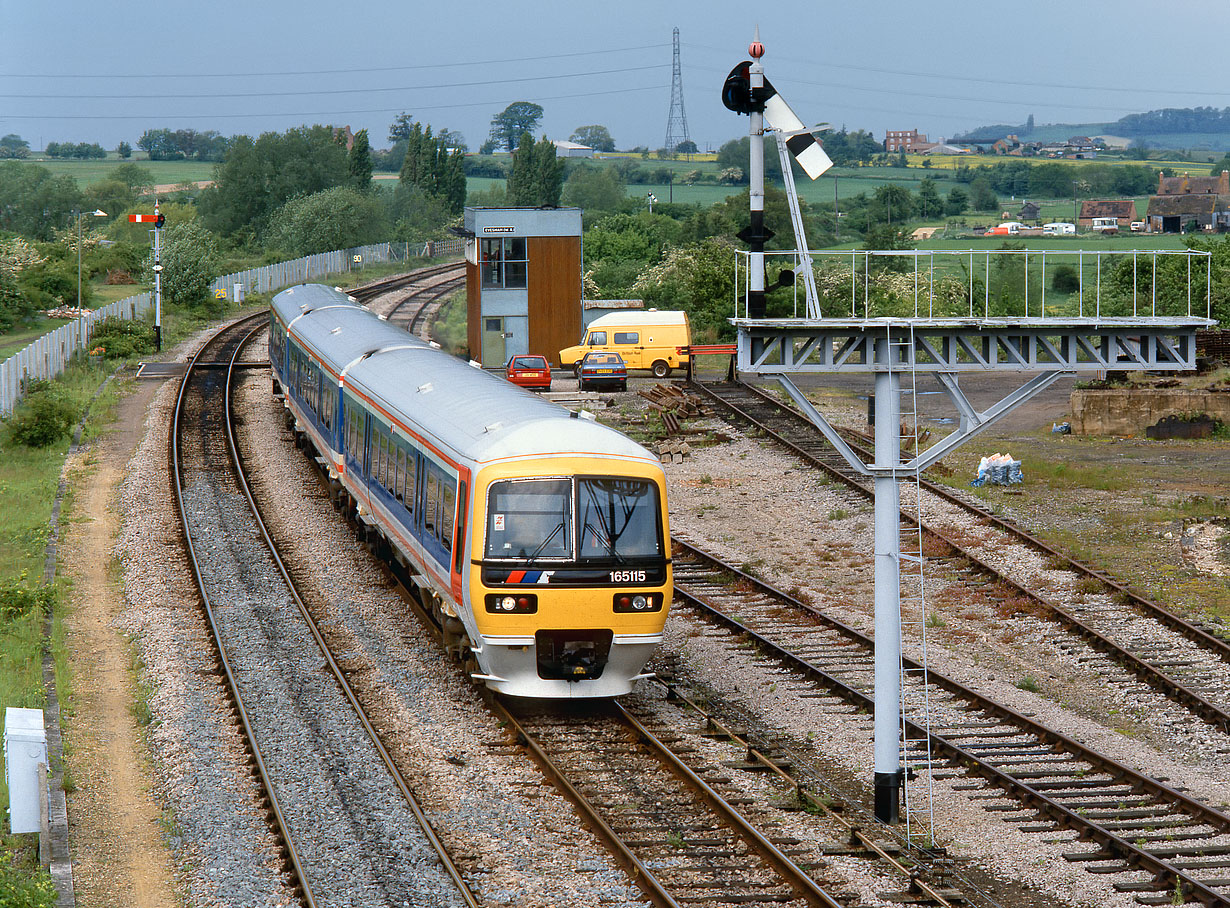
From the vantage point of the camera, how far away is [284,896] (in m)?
10.5

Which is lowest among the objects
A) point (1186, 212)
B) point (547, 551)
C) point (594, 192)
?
point (547, 551)

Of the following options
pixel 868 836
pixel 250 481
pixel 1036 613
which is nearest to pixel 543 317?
pixel 250 481

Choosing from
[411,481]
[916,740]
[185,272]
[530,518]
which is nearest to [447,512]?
[530,518]

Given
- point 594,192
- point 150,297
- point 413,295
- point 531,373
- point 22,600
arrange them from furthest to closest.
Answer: point 594,192 < point 413,295 < point 150,297 < point 531,373 < point 22,600

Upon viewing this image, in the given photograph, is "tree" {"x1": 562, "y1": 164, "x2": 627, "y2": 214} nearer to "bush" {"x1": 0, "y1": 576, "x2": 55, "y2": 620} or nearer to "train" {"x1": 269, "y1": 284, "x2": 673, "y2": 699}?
"bush" {"x1": 0, "y1": 576, "x2": 55, "y2": 620}

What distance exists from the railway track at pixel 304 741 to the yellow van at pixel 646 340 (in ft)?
66.5

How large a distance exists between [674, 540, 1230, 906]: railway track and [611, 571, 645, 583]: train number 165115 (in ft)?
10.7

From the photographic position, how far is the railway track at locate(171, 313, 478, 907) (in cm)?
1082

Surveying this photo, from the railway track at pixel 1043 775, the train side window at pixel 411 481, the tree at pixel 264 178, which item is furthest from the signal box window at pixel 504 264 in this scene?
the tree at pixel 264 178

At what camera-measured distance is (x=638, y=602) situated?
1402cm

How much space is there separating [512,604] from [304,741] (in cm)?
259

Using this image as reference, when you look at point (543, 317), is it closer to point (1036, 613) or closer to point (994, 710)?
point (1036, 613)

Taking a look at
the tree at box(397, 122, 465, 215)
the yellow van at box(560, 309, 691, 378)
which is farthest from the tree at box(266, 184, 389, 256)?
the yellow van at box(560, 309, 691, 378)

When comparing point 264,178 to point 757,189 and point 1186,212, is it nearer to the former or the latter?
point 1186,212
